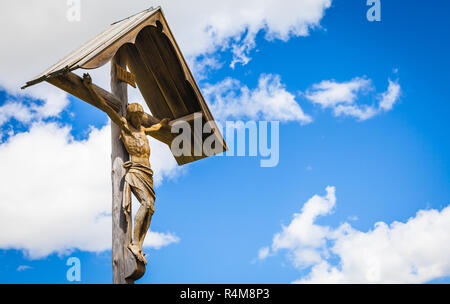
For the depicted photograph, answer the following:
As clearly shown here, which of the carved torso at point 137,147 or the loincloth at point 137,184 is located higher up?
the carved torso at point 137,147

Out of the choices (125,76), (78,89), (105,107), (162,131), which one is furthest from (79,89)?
(162,131)

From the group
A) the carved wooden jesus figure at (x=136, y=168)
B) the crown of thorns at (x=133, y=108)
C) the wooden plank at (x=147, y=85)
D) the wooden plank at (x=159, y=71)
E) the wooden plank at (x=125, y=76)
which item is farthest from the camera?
the wooden plank at (x=147, y=85)

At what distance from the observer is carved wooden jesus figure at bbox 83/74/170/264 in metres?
5.64

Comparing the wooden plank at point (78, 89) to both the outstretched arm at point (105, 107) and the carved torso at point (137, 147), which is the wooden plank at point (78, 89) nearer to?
the outstretched arm at point (105, 107)

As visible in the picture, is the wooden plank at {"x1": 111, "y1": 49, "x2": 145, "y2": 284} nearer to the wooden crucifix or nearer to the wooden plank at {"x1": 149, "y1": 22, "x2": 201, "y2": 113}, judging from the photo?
the wooden crucifix

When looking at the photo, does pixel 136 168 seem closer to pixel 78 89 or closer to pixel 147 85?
pixel 78 89

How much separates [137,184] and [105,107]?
99 centimetres

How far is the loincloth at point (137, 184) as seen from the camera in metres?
5.66

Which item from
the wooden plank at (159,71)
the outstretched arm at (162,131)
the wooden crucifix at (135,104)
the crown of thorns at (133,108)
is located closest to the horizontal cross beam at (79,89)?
the wooden crucifix at (135,104)

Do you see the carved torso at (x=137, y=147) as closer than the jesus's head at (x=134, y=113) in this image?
Yes
